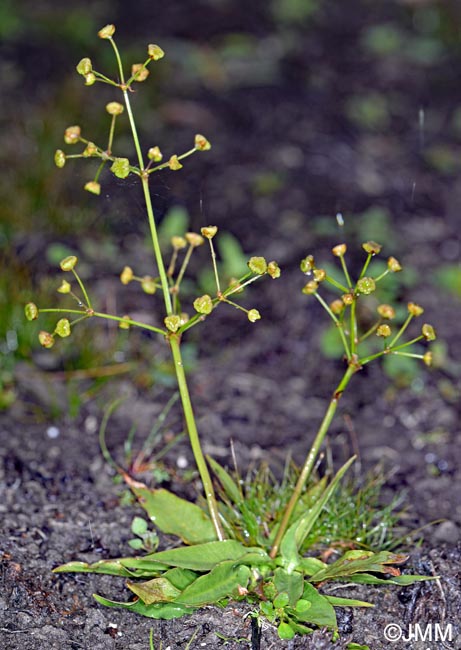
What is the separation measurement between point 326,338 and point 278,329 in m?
0.19

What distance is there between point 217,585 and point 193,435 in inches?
13.8

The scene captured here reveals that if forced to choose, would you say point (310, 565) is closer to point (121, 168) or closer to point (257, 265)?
point (257, 265)

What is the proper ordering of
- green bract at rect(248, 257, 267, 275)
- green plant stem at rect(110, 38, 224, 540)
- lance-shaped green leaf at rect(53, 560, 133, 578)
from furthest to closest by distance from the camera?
lance-shaped green leaf at rect(53, 560, 133, 578) < green plant stem at rect(110, 38, 224, 540) < green bract at rect(248, 257, 267, 275)

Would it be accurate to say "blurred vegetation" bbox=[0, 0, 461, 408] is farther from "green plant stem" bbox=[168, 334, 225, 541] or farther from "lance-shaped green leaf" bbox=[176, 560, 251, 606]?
"lance-shaped green leaf" bbox=[176, 560, 251, 606]

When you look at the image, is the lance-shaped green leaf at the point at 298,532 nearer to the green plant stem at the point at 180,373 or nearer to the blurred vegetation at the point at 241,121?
the green plant stem at the point at 180,373

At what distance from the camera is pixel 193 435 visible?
6.61ft

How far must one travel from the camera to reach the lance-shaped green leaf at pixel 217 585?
74.2 inches

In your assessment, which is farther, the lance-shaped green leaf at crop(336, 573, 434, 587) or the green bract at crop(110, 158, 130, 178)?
the lance-shaped green leaf at crop(336, 573, 434, 587)

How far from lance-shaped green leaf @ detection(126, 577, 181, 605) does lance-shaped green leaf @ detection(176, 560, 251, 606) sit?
4cm

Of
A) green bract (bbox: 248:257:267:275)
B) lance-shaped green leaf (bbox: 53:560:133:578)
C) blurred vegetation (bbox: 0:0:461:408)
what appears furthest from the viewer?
A: blurred vegetation (bbox: 0:0:461:408)

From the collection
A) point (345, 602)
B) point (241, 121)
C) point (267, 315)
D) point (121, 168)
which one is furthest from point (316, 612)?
point (241, 121)

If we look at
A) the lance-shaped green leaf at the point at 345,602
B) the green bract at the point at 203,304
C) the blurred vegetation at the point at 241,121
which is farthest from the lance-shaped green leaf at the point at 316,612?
the blurred vegetation at the point at 241,121

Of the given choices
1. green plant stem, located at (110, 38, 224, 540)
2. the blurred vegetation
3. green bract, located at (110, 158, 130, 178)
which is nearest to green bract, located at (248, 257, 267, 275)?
green plant stem, located at (110, 38, 224, 540)

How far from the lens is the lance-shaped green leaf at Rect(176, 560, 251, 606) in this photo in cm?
189
